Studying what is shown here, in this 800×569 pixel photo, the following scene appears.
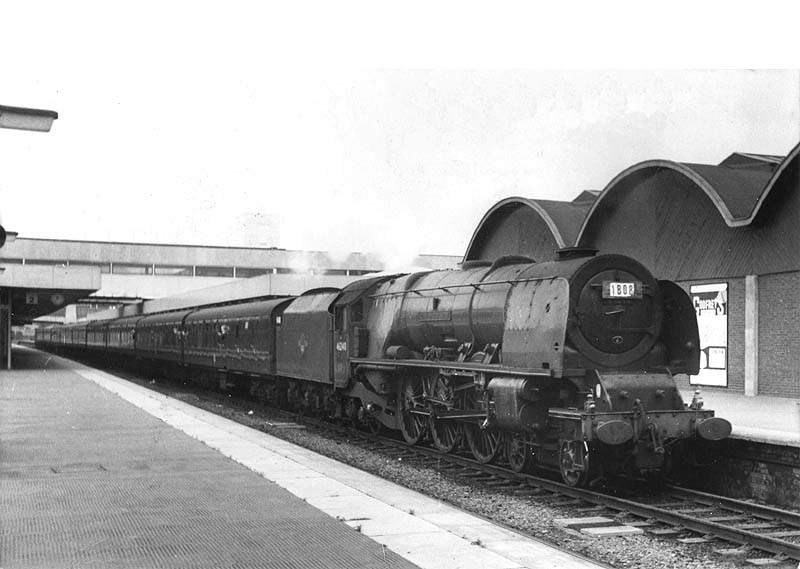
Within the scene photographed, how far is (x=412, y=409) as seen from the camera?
14148 mm

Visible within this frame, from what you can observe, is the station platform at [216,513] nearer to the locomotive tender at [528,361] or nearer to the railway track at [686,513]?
the railway track at [686,513]

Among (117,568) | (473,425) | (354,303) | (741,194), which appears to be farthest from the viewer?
(741,194)

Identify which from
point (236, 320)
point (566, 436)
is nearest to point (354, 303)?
point (566, 436)

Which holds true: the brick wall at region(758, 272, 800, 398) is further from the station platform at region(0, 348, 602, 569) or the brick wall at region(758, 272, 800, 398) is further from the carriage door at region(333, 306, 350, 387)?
the station platform at region(0, 348, 602, 569)

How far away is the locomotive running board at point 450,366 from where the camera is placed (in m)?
10.5

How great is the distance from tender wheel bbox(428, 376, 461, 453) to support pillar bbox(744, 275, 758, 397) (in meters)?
9.47

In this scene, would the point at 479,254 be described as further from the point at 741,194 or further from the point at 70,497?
the point at 70,497

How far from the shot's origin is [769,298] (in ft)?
62.5

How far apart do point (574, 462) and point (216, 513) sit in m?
4.81

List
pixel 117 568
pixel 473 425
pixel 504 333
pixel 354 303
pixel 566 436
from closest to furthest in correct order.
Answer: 1. pixel 117 568
2. pixel 566 436
3. pixel 504 333
4. pixel 473 425
5. pixel 354 303

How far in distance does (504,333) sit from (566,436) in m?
1.75

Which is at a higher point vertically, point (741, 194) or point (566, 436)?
point (741, 194)

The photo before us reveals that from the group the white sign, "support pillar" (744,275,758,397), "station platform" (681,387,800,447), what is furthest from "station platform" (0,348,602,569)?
the white sign

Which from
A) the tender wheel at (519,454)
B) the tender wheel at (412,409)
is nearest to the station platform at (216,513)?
the tender wheel at (519,454)
